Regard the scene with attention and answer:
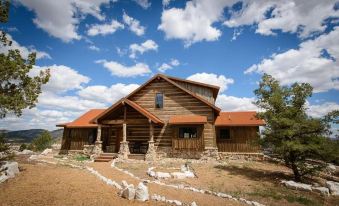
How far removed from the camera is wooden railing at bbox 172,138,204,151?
20470mm

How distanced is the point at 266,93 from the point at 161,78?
11.2 metres

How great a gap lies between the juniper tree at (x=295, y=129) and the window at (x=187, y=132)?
7.36 metres

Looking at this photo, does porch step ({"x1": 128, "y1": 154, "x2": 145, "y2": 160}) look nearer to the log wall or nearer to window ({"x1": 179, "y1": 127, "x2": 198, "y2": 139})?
window ({"x1": 179, "y1": 127, "x2": 198, "y2": 139})

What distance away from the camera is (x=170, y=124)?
21281 mm

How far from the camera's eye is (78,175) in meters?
11.8

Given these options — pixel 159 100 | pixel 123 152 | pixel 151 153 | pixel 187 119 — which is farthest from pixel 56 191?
pixel 159 100

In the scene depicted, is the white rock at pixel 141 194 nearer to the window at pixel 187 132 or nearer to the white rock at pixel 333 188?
the white rock at pixel 333 188

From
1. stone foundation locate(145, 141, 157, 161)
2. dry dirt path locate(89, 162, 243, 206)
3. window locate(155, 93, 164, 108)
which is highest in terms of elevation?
window locate(155, 93, 164, 108)

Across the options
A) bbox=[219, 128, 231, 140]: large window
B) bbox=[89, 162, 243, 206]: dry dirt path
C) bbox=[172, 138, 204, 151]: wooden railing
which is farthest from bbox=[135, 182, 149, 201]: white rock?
bbox=[219, 128, 231, 140]: large window

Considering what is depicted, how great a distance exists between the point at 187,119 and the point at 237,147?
662 cm

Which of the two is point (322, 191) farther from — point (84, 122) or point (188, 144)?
point (84, 122)

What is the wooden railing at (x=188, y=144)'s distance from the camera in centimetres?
2047

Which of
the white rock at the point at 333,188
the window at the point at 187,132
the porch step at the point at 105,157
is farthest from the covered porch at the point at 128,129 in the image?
the white rock at the point at 333,188

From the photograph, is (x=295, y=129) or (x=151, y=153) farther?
(x=151, y=153)
